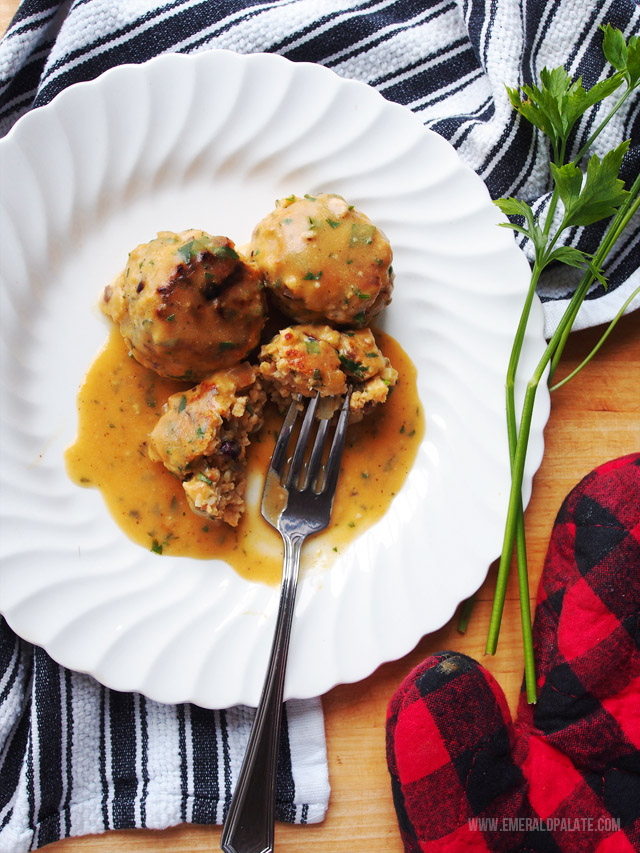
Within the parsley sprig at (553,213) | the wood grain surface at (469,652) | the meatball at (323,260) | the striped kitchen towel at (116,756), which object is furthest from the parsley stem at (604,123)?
the striped kitchen towel at (116,756)

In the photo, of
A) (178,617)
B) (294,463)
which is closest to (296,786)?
(178,617)

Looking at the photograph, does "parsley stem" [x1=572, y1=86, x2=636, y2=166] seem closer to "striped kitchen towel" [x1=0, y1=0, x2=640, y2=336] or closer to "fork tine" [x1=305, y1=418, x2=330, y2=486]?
"striped kitchen towel" [x1=0, y1=0, x2=640, y2=336]

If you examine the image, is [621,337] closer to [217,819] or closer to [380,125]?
[380,125]

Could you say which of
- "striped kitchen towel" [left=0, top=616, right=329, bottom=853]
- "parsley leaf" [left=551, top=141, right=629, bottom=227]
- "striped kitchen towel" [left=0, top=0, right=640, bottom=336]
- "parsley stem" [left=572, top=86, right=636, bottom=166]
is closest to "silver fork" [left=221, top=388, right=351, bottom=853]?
"striped kitchen towel" [left=0, top=616, right=329, bottom=853]

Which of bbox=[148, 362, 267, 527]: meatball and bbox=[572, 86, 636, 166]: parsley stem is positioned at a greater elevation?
bbox=[572, 86, 636, 166]: parsley stem

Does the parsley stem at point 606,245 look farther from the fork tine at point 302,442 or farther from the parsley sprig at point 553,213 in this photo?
the fork tine at point 302,442

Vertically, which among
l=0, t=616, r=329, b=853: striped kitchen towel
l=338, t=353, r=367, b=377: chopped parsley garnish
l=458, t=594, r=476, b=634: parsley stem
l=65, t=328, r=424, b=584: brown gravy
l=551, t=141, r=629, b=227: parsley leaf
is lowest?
l=0, t=616, r=329, b=853: striped kitchen towel
